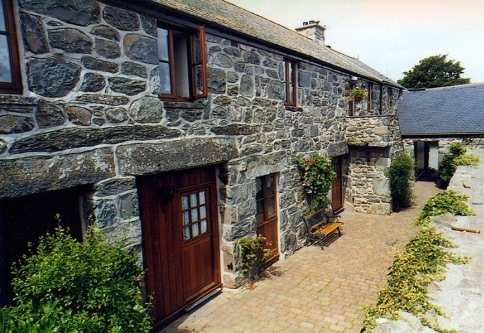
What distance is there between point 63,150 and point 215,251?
11.7 feet

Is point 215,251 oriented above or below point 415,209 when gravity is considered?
above

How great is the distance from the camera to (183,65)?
574 centimetres

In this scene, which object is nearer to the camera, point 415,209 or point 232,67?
point 232,67

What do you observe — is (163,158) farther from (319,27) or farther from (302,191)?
(319,27)

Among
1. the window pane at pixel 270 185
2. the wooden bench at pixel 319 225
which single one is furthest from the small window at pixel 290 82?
the wooden bench at pixel 319 225

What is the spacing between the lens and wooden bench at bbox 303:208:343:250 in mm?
9023

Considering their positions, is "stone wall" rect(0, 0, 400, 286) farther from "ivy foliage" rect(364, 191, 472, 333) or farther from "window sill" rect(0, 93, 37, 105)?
"ivy foliage" rect(364, 191, 472, 333)

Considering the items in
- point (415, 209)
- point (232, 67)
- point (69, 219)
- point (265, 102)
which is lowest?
point (415, 209)

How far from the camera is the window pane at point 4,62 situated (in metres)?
3.49

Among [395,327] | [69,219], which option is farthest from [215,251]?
[395,327]

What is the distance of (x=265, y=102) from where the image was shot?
24.3 feet

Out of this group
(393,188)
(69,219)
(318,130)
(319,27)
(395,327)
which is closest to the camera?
(395,327)

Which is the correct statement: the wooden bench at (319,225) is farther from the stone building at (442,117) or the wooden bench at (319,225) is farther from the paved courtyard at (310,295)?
the stone building at (442,117)

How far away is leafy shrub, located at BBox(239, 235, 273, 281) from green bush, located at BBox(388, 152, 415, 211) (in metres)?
6.94
